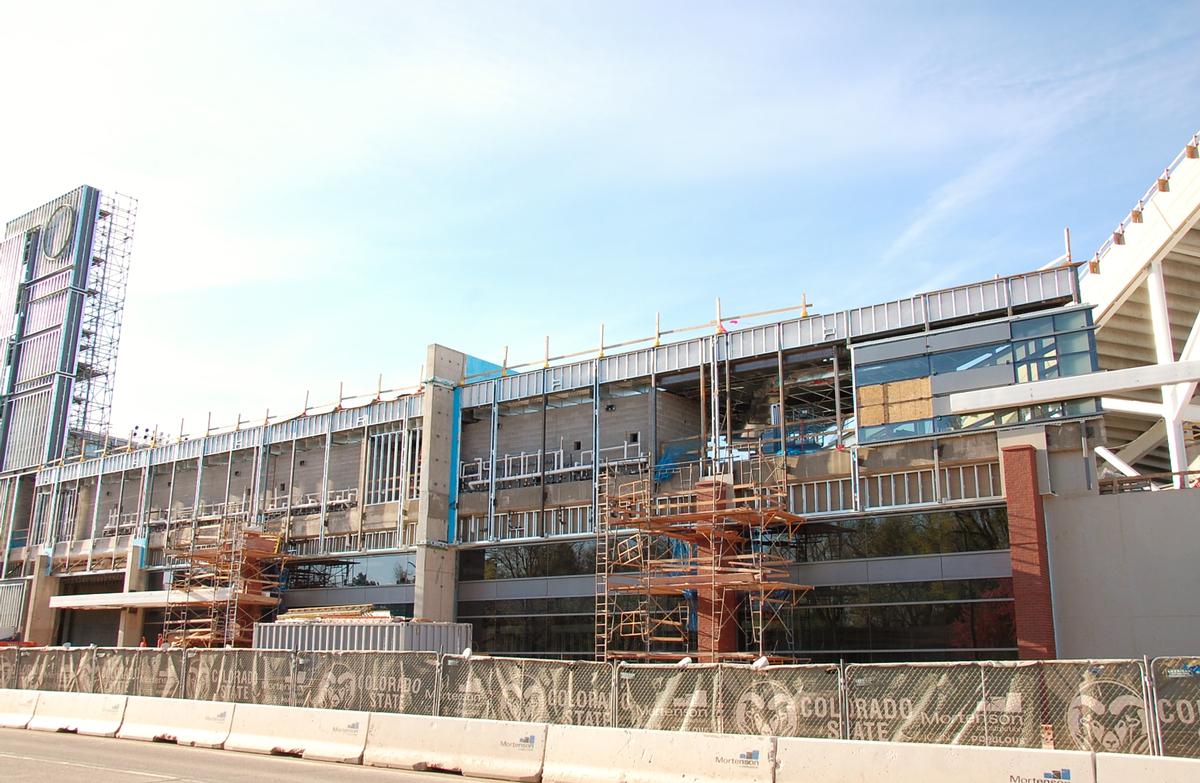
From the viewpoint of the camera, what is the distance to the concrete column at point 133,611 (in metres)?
44.9

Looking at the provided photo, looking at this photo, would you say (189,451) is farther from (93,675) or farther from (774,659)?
(774,659)

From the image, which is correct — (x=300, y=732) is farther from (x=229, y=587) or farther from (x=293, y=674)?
(x=229, y=587)

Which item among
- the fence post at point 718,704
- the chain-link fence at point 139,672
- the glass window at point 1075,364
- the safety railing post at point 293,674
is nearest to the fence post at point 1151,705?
the fence post at point 718,704

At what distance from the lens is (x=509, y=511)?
3453 centimetres

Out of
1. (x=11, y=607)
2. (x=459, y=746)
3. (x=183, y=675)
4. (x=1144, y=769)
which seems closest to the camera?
(x=1144, y=769)

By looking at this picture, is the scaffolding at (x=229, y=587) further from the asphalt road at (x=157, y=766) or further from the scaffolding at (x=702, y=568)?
the asphalt road at (x=157, y=766)

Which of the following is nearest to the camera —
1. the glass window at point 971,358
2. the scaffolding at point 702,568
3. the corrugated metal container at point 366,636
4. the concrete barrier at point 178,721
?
the concrete barrier at point 178,721

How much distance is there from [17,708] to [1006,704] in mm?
23624

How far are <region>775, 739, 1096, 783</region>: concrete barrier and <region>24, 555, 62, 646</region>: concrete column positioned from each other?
47248 millimetres

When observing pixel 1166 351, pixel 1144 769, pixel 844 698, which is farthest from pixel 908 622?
pixel 1144 769

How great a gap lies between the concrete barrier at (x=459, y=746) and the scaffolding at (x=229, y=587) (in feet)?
77.7

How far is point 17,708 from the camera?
24609 mm

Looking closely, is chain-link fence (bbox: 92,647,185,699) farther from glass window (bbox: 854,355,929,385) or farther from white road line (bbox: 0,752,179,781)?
glass window (bbox: 854,355,929,385)

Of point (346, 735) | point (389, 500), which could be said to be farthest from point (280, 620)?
point (346, 735)
